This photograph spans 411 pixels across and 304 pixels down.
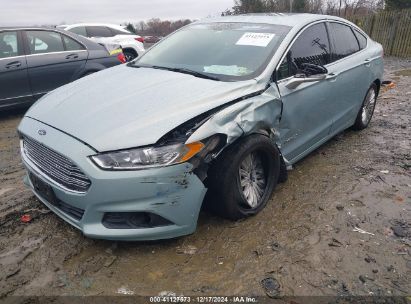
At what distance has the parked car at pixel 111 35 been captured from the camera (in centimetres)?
974

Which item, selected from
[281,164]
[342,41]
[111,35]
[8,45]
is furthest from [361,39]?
[111,35]

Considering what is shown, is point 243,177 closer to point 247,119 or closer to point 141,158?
point 247,119

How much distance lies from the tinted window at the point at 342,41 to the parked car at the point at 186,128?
7.5 inches

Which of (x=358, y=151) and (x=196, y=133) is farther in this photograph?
(x=358, y=151)

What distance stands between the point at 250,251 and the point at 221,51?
184 centimetres

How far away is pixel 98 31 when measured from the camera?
32.8 ft

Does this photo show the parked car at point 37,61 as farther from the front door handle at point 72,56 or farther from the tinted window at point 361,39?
the tinted window at point 361,39

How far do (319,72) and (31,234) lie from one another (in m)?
2.84

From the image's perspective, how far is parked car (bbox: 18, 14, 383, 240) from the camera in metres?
2.38

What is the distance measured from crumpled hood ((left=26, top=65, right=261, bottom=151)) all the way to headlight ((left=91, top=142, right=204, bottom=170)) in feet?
0.16

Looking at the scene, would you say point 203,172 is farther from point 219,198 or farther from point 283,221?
point 283,221

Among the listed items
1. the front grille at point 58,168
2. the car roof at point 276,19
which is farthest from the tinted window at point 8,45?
the front grille at point 58,168

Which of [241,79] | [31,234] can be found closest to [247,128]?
[241,79]

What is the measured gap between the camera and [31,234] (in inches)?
112
